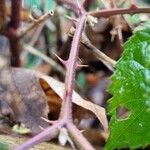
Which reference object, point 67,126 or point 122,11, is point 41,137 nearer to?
point 67,126

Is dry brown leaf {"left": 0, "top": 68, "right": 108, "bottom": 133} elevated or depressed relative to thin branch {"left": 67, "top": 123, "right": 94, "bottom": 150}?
depressed

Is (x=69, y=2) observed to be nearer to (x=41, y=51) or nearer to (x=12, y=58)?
(x=12, y=58)

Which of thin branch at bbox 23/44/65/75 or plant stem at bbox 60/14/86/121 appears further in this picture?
thin branch at bbox 23/44/65/75

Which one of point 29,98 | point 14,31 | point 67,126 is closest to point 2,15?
point 14,31

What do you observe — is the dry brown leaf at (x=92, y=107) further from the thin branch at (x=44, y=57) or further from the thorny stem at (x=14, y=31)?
the thin branch at (x=44, y=57)

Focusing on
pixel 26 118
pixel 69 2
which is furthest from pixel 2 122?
pixel 69 2

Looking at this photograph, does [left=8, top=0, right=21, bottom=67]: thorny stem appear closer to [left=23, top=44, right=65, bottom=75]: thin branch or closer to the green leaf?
[left=23, top=44, right=65, bottom=75]: thin branch

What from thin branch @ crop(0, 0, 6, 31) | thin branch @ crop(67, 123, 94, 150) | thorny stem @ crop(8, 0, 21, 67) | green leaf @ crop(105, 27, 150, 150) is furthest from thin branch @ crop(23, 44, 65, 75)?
thin branch @ crop(67, 123, 94, 150)

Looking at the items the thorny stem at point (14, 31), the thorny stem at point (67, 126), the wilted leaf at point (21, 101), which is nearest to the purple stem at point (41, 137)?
the thorny stem at point (67, 126)
